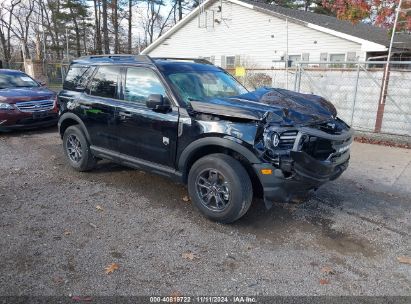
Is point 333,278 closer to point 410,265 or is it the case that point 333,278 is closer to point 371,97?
point 410,265

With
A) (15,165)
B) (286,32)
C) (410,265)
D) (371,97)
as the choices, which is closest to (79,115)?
(15,165)

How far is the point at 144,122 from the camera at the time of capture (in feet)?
14.2

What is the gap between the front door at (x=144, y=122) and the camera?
13.5 ft

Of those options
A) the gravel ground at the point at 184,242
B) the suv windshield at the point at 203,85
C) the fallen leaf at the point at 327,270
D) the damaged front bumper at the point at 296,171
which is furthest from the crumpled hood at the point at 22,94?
the fallen leaf at the point at 327,270

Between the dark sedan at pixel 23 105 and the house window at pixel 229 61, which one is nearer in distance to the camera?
the dark sedan at pixel 23 105

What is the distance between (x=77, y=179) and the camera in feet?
17.4

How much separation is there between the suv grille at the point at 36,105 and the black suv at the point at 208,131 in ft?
12.8

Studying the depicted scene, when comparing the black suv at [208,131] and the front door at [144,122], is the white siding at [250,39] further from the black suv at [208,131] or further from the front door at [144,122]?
the front door at [144,122]

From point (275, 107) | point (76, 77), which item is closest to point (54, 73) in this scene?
point (76, 77)

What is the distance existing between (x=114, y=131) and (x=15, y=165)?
8.37 ft

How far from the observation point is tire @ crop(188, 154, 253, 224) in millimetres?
3582

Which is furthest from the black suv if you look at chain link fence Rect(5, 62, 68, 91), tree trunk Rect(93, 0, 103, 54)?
tree trunk Rect(93, 0, 103, 54)

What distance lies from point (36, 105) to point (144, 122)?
5.58 metres

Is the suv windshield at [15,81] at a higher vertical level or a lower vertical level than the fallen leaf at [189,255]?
higher
